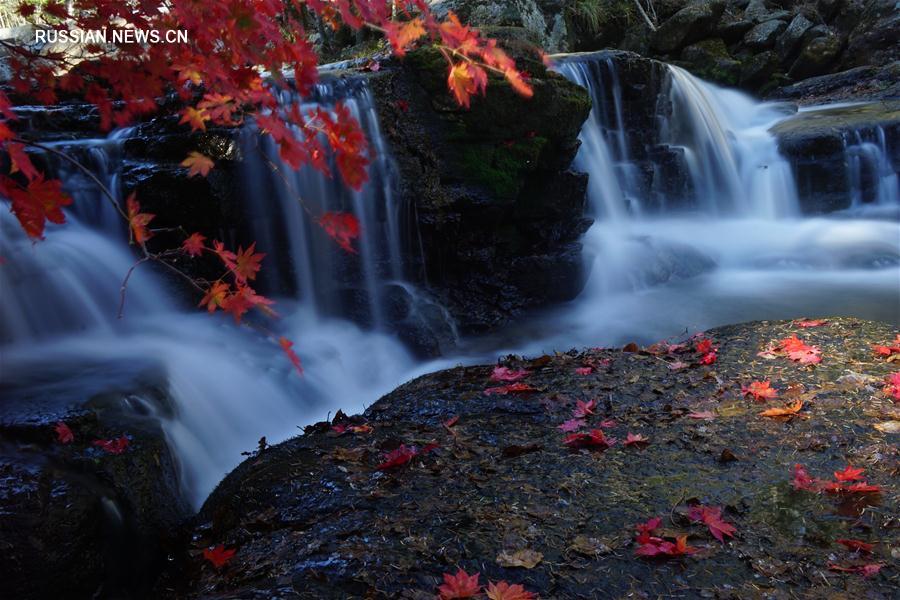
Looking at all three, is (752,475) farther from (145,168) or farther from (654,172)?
(654,172)

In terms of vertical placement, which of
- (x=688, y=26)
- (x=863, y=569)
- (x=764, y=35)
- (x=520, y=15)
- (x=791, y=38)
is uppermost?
(x=520, y=15)

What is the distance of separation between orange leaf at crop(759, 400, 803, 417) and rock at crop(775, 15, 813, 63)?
1482 centimetres

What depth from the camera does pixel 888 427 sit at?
288 centimetres

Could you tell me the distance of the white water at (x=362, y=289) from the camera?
4.59 meters

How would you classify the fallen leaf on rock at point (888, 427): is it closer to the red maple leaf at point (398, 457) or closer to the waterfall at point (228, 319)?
the red maple leaf at point (398, 457)

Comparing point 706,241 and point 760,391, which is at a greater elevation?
point 706,241

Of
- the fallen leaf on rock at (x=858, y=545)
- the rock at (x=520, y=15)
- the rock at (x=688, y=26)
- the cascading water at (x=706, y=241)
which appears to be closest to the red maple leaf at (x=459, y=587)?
the fallen leaf on rock at (x=858, y=545)

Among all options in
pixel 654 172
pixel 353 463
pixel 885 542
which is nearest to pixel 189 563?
pixel 353 463

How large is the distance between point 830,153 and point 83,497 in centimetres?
1172

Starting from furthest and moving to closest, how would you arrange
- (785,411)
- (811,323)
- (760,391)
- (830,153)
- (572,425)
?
1. (830,153)
2. (811,323)
3. (760,391)
4. (572,425)
5. (785,411)

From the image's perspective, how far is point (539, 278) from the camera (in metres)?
7.15

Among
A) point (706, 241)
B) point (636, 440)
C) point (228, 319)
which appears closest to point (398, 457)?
point (636, 440)

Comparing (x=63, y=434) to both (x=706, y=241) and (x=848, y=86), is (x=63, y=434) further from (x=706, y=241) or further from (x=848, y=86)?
(x=848, y=86)

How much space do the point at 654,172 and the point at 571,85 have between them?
394cm
